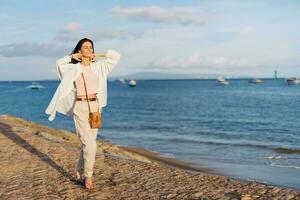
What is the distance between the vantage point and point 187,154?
1792 centimetres

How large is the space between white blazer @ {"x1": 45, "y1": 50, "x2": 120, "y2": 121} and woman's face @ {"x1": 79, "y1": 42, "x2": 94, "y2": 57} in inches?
7.4

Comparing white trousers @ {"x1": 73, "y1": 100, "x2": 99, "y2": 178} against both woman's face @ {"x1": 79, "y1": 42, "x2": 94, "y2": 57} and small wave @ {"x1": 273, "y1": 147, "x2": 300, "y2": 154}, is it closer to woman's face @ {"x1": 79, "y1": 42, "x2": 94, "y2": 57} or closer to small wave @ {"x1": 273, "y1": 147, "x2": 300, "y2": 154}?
woman's face @ {"x1": 79, "y1": 42, "x2": 94, "y2": 57}

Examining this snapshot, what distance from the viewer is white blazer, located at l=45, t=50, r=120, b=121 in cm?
673

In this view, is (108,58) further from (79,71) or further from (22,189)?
(22,189)

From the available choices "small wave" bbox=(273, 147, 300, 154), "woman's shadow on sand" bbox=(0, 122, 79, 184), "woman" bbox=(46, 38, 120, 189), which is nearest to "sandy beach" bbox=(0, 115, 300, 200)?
"woman's shadow on sand" bbox=(0, 122, 79, 184)

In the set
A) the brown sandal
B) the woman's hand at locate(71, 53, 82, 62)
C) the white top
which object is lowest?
the brown sandal

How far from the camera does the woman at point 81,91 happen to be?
673 centimetres

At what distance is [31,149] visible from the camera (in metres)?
11.4

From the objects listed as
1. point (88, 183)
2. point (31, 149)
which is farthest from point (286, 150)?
point (88, 183)

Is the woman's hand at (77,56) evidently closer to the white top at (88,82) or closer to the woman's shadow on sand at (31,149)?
the white top at (88,82)

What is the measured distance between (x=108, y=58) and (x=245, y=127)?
2435cm

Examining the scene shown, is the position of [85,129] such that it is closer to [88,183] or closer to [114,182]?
[88,183]

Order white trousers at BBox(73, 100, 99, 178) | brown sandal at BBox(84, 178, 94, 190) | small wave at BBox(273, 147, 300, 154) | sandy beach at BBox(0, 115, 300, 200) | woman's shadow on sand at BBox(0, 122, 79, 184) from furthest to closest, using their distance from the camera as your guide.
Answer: small wave at BBox(273, 147, 300, 154) < woman's shadow on sand at BBox(0, 122, 79, 184) < brown sandal at BBox(84, 178, 94, 190) < sandy beach at BBox(0, 115, 300, 200) < white trousers at BBox(73, 100, 99, 178)

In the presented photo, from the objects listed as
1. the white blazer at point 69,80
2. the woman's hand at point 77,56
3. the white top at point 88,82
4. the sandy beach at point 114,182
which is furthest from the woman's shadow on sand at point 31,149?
the woman's hand at point 77,56
